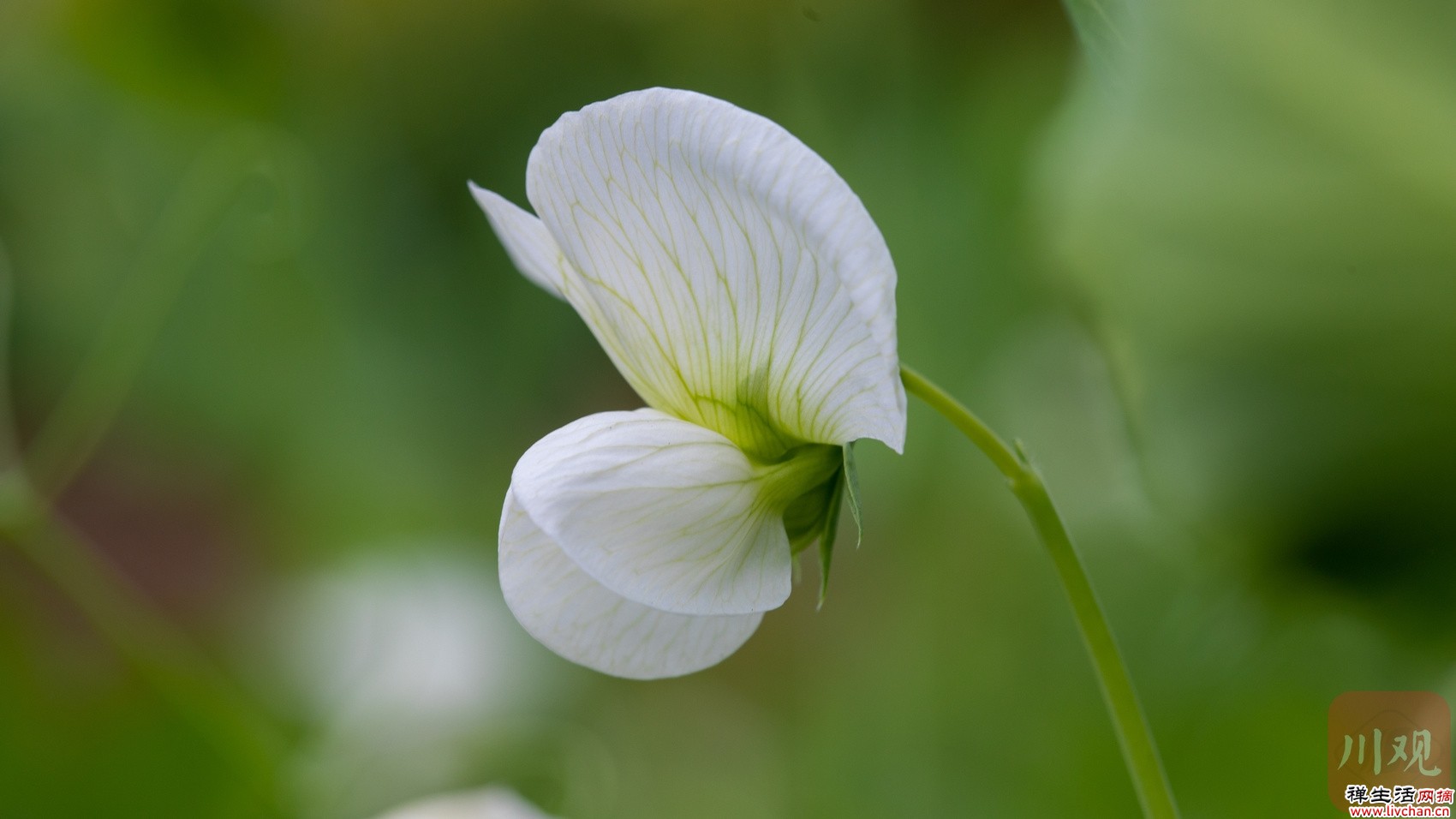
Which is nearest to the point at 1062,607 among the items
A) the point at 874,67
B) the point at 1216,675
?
the point at 1216,675

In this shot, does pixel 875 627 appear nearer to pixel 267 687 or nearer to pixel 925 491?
pixel 925 491

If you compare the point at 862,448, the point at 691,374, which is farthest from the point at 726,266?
the point at 862,448

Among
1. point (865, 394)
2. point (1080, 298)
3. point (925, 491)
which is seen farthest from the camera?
point (925, 491)

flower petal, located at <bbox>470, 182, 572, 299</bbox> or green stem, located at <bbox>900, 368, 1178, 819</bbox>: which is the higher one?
flower petal, located at <bbox>470, 182, 572, 299</bbox>

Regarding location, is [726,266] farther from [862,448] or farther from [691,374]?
[862,448]

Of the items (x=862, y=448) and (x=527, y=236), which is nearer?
(x=527, y=236)
